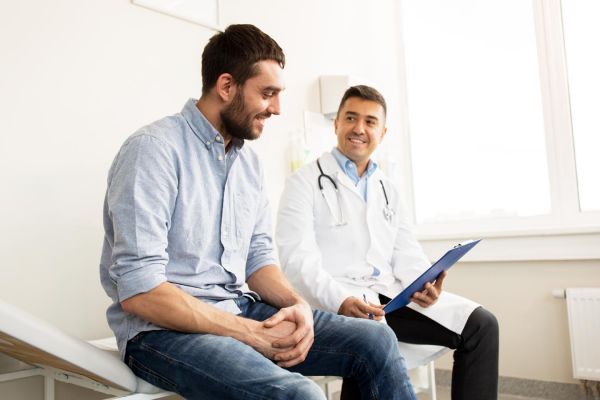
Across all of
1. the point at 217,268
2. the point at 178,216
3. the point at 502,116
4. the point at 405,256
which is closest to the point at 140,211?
the point at 178,216

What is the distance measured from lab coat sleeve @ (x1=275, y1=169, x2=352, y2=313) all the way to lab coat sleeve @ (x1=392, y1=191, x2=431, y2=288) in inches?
12.2

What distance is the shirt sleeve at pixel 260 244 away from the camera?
4.64 feet

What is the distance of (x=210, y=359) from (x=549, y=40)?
236cm

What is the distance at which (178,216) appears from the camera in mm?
1145

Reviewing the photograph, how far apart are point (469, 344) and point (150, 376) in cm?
102

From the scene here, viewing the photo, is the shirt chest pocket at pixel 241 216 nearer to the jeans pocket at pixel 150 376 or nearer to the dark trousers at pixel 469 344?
the jeans pocket at pixel 150 376

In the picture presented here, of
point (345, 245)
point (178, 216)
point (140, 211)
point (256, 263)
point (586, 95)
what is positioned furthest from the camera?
point (586, 95)

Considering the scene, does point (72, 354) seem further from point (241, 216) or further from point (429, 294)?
point (429, 294)

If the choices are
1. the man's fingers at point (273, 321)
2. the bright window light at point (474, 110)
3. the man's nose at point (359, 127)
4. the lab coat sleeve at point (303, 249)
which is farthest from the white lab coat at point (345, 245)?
the bright window light at point (474, 110)

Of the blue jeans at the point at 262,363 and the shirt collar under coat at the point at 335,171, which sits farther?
the shirt collar under coat at the point at 335,171

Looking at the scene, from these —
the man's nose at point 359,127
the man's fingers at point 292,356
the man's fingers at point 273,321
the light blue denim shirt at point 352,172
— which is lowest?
the man's fingers at point 292,356

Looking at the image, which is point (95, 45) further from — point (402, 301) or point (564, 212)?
point (564, 212)

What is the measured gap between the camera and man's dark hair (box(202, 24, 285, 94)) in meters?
1.26

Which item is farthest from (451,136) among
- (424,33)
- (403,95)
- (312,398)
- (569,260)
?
(312,398)
